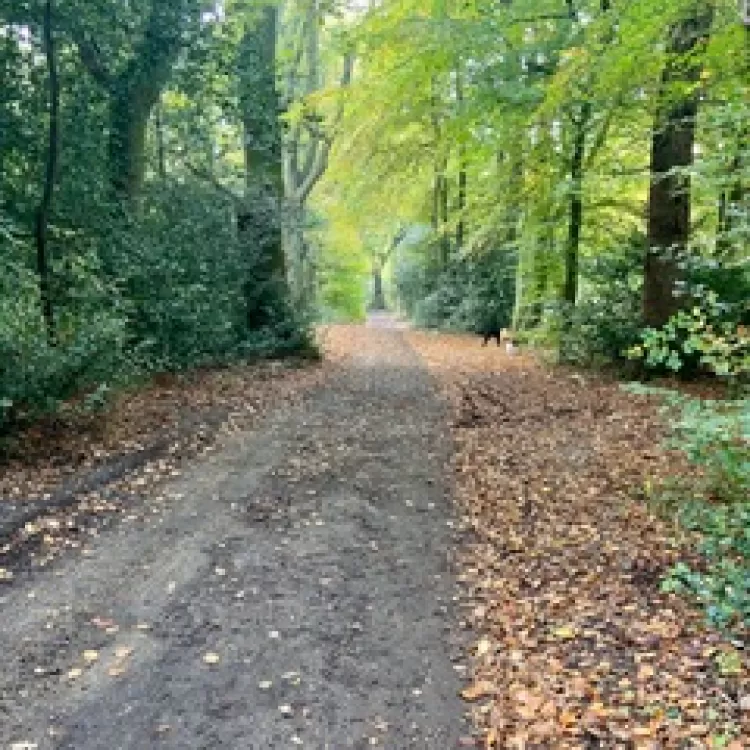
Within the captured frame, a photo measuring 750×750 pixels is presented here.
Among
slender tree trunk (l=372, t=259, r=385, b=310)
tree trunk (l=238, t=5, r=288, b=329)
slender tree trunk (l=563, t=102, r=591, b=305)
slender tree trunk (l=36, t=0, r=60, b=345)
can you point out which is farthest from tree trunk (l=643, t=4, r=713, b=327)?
slender tree trunk (l=372, t=259, r=385, b=310)

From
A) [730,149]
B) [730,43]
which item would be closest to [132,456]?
[730,149]

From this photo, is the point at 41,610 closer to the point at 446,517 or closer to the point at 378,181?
the point at 446,517

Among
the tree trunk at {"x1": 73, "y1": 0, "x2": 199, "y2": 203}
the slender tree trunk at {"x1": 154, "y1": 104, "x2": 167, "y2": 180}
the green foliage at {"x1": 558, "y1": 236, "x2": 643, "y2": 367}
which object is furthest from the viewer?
the slender tree trunk at {"x1": 154, "y1": 104, "x2": 167, "y2": 180}

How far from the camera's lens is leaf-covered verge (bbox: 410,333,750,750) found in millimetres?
3109

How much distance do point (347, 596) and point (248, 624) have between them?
25.0 inches

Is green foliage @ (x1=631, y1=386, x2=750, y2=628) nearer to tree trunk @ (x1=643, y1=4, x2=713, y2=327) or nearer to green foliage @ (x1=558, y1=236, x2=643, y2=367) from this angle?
tree trunk @ (x1=643, y1=4, x2=713, y2=327)

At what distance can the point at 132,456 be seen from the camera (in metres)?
7.11

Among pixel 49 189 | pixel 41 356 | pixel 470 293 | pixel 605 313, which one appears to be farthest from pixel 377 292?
pixel 41 356

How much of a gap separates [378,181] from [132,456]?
36.1ft

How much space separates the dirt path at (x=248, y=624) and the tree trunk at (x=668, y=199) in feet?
18.6

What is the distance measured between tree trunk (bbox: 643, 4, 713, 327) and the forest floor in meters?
3.07

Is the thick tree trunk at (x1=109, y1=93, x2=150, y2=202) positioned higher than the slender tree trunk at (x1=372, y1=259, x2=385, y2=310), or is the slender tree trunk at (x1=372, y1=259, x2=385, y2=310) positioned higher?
the thick tree trunk at (x1=109, y1=93, x2=150, y2=202)

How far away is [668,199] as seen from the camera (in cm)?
1059

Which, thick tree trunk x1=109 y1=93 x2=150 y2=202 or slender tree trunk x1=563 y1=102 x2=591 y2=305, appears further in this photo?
slender tree trunk x1=563 y1=102 x2=591 y2=305
